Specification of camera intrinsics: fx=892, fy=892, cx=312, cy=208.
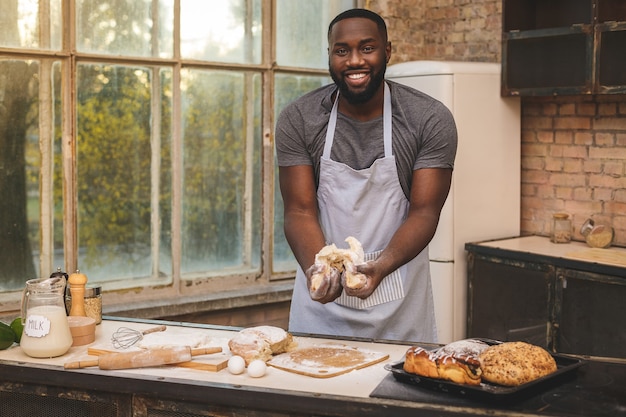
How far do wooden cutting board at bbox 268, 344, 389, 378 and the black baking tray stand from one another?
13 centimetres

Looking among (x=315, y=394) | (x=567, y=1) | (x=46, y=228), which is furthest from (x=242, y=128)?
(x=315, y=394)

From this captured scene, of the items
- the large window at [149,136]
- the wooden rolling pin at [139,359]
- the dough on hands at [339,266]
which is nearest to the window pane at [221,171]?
the large window at [149,136]

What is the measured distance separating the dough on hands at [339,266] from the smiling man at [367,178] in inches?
9.5

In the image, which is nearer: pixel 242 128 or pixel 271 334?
pixel 271 334

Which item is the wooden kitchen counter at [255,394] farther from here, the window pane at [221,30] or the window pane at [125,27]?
the window pane at [221,30]

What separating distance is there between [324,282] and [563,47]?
2674mm

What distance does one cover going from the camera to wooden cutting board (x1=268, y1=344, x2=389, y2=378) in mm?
2463

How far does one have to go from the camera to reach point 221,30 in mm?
4934

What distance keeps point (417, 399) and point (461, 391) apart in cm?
11

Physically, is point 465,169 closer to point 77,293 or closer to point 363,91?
point 363,91

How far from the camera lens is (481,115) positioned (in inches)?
201

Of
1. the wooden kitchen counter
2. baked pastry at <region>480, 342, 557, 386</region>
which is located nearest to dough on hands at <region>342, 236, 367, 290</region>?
the wooden kitchen counter

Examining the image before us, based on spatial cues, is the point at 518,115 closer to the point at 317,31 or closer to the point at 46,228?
the point at 317,31

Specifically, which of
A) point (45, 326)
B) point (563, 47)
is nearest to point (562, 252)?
point (563, 47)
